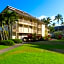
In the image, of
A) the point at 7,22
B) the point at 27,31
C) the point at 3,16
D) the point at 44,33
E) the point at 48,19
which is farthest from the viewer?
the point at 48,19

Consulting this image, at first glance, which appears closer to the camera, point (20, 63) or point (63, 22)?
point (20, 63)

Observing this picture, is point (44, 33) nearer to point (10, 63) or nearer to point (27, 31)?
point (27, 31)

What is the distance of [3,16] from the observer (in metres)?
25.4

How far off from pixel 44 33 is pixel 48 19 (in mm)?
20123

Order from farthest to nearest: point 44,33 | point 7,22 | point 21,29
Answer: point 44,33 < point 21,29 < point 7,22

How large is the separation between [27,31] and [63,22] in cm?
5111

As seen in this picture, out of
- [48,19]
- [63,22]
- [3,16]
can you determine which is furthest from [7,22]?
[63,22]

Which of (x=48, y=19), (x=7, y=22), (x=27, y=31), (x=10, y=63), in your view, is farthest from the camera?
(x=48, y=19)

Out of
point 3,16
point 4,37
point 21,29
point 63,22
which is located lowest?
point 4,37

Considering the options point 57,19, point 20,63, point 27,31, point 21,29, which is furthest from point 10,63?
point 57,19

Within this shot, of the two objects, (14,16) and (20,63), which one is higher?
(14,16)

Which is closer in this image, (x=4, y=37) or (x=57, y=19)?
(x=4, y=37)

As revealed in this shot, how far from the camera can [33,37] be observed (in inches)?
1432

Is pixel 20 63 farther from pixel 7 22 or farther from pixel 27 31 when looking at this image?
pixel 27 31
